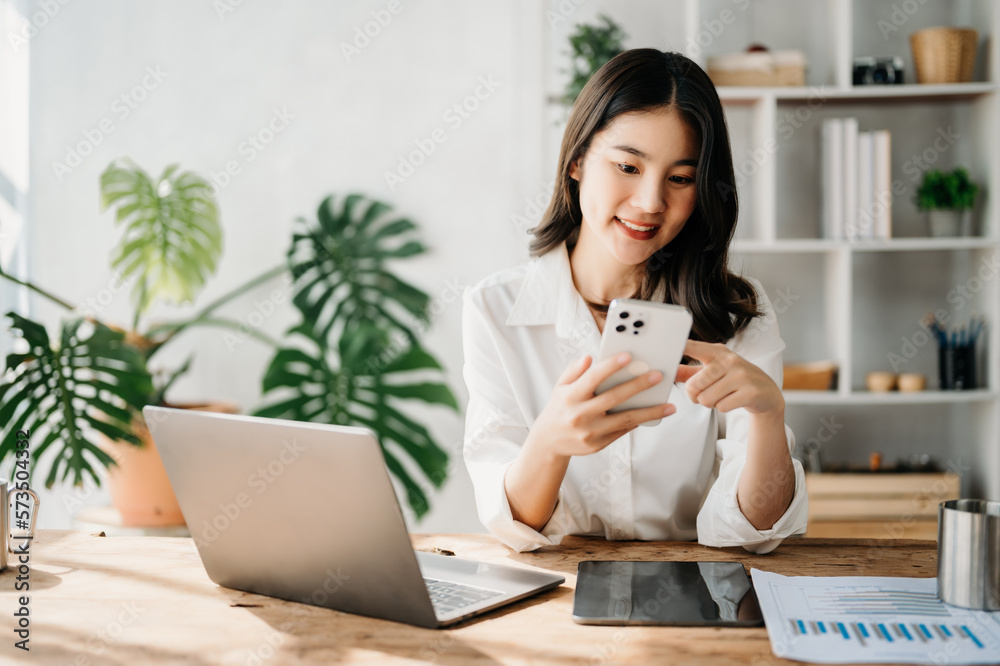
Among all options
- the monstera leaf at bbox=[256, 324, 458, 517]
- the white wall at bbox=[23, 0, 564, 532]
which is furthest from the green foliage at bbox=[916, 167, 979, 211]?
the monstera leaf at bbox=[256, 324, 458, 517]

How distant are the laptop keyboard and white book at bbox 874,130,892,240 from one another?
1.98 m

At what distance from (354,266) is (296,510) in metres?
2.03

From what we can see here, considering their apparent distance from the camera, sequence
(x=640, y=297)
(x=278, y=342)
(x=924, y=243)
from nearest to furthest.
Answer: (x=640, y=297), (x=924, y=243), (x=278, y=342)

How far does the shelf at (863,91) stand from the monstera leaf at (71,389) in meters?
1.85

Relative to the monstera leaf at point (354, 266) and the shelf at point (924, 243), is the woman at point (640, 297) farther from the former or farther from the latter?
the monstera leaf at point (354, 266)

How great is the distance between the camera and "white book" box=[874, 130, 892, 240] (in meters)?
2.45

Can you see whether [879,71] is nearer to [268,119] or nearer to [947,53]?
[947,53]

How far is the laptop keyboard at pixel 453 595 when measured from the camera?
91cm

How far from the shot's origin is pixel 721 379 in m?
1.05

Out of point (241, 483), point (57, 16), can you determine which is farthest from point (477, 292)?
point (57, 16)
